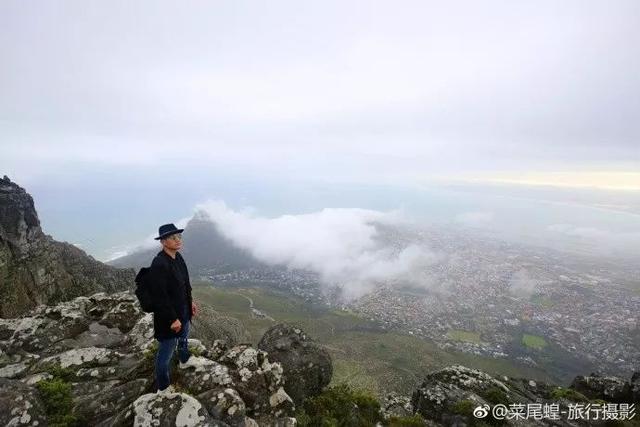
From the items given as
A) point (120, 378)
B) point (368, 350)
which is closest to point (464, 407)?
point (120, 378)

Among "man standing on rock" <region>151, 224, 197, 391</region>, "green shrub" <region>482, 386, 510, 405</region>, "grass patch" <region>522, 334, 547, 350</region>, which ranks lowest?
"grass patch" <region>522, 334, 547, 350</region>

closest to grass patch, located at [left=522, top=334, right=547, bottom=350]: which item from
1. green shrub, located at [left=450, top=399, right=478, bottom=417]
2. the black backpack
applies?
green shrub, located at [left=450, top=399, right=478, bottom=417]

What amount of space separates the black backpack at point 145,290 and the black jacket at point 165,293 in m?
0.13

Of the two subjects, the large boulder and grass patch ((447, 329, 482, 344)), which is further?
grass patch ((447, 329, 482, 344))

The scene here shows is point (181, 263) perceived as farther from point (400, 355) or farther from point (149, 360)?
point (400, 355)

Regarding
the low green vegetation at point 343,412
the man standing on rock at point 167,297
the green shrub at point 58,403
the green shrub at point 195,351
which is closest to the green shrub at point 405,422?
the low green vegetation at point 343,412

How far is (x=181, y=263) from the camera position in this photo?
11.7 meters

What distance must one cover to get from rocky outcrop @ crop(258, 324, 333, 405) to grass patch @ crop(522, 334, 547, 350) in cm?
19769

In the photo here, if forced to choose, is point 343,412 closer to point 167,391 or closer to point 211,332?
point 167,391

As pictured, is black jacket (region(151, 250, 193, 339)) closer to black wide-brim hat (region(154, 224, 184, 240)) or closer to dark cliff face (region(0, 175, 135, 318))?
black wide-brim hat (region(154, 224, 184, 240))

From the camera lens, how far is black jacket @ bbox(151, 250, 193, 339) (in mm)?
10336

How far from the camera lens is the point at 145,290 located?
10227mm

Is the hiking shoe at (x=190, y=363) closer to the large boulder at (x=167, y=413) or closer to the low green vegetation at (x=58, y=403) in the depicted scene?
the large boulder at (x=167, y=413)

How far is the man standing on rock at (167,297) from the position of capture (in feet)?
34.0
